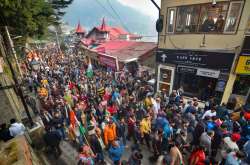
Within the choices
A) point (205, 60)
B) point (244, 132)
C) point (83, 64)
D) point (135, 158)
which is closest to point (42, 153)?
point (135, 158)

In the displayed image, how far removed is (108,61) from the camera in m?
18.9

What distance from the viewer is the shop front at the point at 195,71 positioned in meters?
8.84

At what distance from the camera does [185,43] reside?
1000cm

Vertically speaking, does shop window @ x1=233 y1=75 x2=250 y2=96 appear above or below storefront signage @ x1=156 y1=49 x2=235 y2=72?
below

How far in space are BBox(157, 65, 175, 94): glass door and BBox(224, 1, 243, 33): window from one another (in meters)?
4.05

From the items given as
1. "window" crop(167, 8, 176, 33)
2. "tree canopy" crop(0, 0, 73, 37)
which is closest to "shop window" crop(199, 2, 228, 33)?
"window" crop(167, 8, 176, 33)

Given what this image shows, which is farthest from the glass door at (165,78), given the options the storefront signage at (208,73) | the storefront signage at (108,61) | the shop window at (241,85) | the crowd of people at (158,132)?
the storefront signage at (108,61)

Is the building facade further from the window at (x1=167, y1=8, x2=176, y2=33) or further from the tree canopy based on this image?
the tree canopy

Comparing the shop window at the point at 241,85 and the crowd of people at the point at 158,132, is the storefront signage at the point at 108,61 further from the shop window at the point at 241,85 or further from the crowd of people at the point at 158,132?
the shop window at the point at 241,85

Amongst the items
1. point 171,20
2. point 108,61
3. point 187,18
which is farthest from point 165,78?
point 108,61

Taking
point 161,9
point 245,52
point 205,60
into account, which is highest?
point 161,9

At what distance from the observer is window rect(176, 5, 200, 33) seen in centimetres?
941

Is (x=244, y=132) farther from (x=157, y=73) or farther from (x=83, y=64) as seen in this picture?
(x=83, y=64)

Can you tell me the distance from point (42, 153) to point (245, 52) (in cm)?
1143
